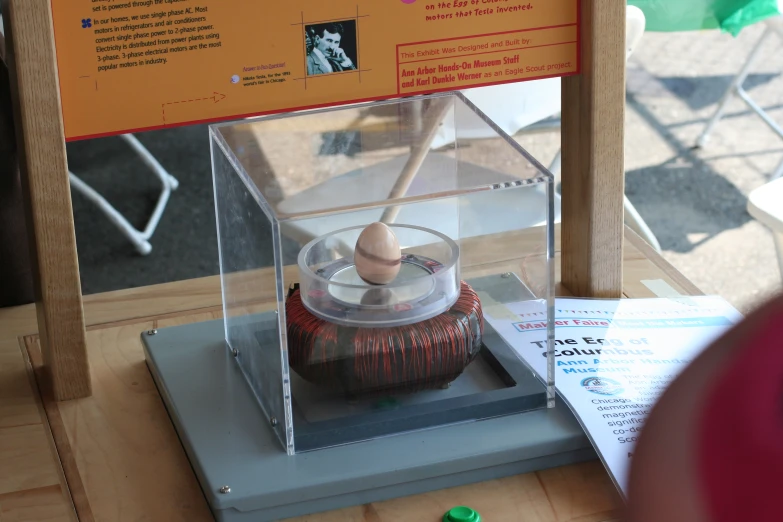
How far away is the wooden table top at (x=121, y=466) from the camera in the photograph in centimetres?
67

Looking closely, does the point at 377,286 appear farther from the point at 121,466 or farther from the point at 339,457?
the point at 121,466

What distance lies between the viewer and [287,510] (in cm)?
67

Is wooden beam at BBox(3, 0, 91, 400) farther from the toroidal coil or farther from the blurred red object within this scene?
the blurred red object

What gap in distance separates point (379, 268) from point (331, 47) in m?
0.21

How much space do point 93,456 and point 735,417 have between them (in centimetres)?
64

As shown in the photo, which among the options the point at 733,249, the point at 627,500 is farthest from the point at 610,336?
the point at 733,249

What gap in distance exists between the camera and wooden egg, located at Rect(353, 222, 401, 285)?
26.3 inches

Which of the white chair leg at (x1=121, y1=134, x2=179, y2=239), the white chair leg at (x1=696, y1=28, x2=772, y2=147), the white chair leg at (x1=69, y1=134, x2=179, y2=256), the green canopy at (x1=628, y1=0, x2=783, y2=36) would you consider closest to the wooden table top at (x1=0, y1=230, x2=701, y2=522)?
the green canopy at (x1=628, y1=0, x2=783, y2=36)

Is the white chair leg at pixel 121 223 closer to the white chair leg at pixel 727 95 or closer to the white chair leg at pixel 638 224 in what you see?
the white chair leg at pixel 638 224

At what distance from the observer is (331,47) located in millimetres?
791

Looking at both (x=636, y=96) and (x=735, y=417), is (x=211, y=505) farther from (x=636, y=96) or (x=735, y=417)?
(x=636, y=96)

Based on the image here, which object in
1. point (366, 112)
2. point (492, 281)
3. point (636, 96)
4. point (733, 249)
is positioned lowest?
point (733, 249)

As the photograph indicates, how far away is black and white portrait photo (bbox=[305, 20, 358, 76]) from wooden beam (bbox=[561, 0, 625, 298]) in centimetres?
20

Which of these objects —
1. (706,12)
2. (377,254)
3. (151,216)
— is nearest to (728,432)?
(377,254)
